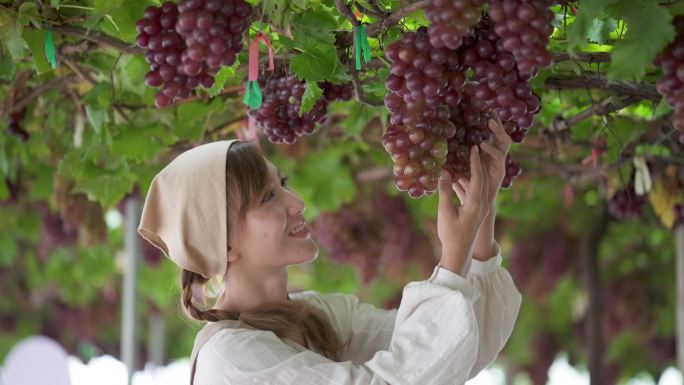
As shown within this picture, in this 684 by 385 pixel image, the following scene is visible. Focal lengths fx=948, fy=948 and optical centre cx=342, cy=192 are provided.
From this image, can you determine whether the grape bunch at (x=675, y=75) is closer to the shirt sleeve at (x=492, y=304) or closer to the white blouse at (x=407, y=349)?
the white blouse at (x=407, y=349)

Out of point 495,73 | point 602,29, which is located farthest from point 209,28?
point 602,29

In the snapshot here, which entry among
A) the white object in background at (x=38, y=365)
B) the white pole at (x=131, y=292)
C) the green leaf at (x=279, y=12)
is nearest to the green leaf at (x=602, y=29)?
the green leaf at (x=279, y=12)

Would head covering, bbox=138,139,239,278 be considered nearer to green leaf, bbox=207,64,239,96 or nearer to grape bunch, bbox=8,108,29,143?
green leaf, bbox=207,64,239,96

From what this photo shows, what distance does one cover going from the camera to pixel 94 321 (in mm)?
10016

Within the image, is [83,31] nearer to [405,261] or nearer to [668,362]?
[405,261]

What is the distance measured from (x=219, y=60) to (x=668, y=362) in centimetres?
742

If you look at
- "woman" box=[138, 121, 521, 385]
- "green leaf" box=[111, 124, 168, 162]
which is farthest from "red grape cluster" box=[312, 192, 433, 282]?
"woman" box=[138, 121, 521, 385]

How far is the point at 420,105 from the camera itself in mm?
1973

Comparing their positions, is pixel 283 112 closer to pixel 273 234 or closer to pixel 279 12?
pixel 273 234

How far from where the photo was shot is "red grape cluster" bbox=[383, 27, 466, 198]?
1.85 meters

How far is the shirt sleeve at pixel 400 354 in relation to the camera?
2119mm

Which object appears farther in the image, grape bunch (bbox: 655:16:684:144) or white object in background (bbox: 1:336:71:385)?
white object in background (bbox: 1:336:71:385)

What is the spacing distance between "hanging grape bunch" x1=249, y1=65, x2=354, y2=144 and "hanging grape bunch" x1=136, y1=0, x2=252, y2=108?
623 millimetres

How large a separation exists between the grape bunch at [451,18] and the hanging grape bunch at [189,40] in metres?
0.37
